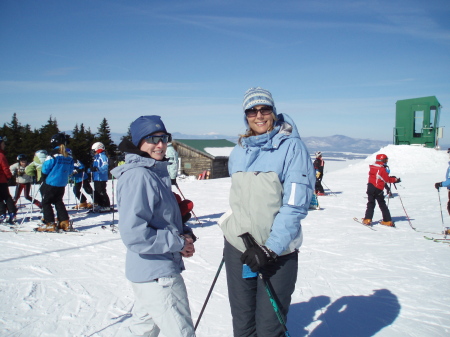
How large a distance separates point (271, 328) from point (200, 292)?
6.77 ft

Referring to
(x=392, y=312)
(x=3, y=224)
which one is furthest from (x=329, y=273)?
(x=3, y=224)

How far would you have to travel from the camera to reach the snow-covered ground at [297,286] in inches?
133

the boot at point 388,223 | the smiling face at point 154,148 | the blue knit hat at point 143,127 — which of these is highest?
the blue knit hat at point 143,127

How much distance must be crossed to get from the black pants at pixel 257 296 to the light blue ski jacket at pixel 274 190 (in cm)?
13

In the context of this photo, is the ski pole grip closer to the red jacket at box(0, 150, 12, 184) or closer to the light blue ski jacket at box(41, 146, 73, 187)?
the light blue ski jacket at box(41, 146, 73, 187)

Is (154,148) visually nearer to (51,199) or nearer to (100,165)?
(51,199)

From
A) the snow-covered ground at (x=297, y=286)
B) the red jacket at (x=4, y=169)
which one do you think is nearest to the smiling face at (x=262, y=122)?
the snow-covered ground at (x=297, y=286)

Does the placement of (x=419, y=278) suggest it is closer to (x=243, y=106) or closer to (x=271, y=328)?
(x=271, y=328)

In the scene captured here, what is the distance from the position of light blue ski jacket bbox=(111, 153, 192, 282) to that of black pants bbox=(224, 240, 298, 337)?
1.36ft

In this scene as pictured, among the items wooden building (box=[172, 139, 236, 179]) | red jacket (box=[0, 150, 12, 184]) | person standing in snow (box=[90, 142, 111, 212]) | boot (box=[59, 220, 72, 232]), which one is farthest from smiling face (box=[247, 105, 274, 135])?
wooden building (box=[172, 139, 236, 179])

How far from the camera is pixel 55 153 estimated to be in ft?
21.7

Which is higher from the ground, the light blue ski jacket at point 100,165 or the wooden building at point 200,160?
the light blue ski jacket at point 100,165

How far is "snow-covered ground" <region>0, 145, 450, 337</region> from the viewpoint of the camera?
3371mm

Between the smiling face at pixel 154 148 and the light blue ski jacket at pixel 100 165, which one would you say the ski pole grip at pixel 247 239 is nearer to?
the smiling face at pixel 154 148
